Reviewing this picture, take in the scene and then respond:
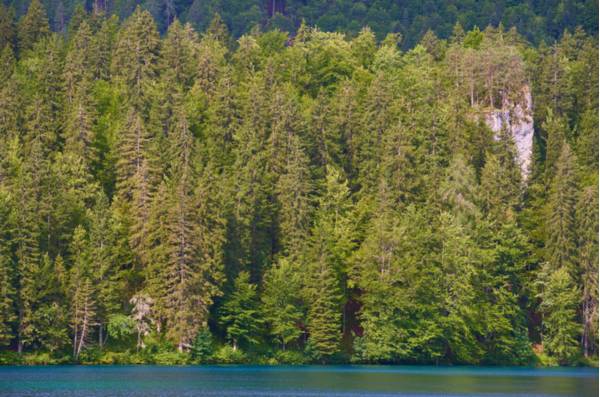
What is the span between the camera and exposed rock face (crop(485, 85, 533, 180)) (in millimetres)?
155375

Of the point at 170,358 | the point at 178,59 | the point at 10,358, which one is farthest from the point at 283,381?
the point at 178,59

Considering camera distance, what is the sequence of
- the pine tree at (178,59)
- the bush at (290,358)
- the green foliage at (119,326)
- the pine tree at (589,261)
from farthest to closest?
the pine tree at (178,59) < the pine tree at (589,261) < the bush at (290,358) < the green foliage at (119,326)

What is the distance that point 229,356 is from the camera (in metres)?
118

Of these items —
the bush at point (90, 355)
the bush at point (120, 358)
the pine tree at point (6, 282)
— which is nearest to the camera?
the pine tree at point (6, 282)

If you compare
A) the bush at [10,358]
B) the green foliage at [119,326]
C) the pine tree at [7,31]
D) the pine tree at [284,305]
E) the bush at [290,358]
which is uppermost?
the pine tree at [7,31]

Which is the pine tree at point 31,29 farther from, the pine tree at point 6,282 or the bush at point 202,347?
the bush at point 202,347

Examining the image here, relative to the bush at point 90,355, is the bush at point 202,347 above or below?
above

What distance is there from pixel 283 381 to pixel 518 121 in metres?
73.3

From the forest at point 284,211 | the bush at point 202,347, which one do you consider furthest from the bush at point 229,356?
the bush at point 202,347

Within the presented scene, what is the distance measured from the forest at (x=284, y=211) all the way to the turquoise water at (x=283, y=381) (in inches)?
327

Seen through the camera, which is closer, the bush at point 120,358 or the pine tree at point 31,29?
the bush at point 120,358

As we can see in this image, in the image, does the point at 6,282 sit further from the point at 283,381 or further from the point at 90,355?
the point at 283,381

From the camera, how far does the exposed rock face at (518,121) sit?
15538 cm

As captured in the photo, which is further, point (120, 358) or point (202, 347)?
point (202, 347)
